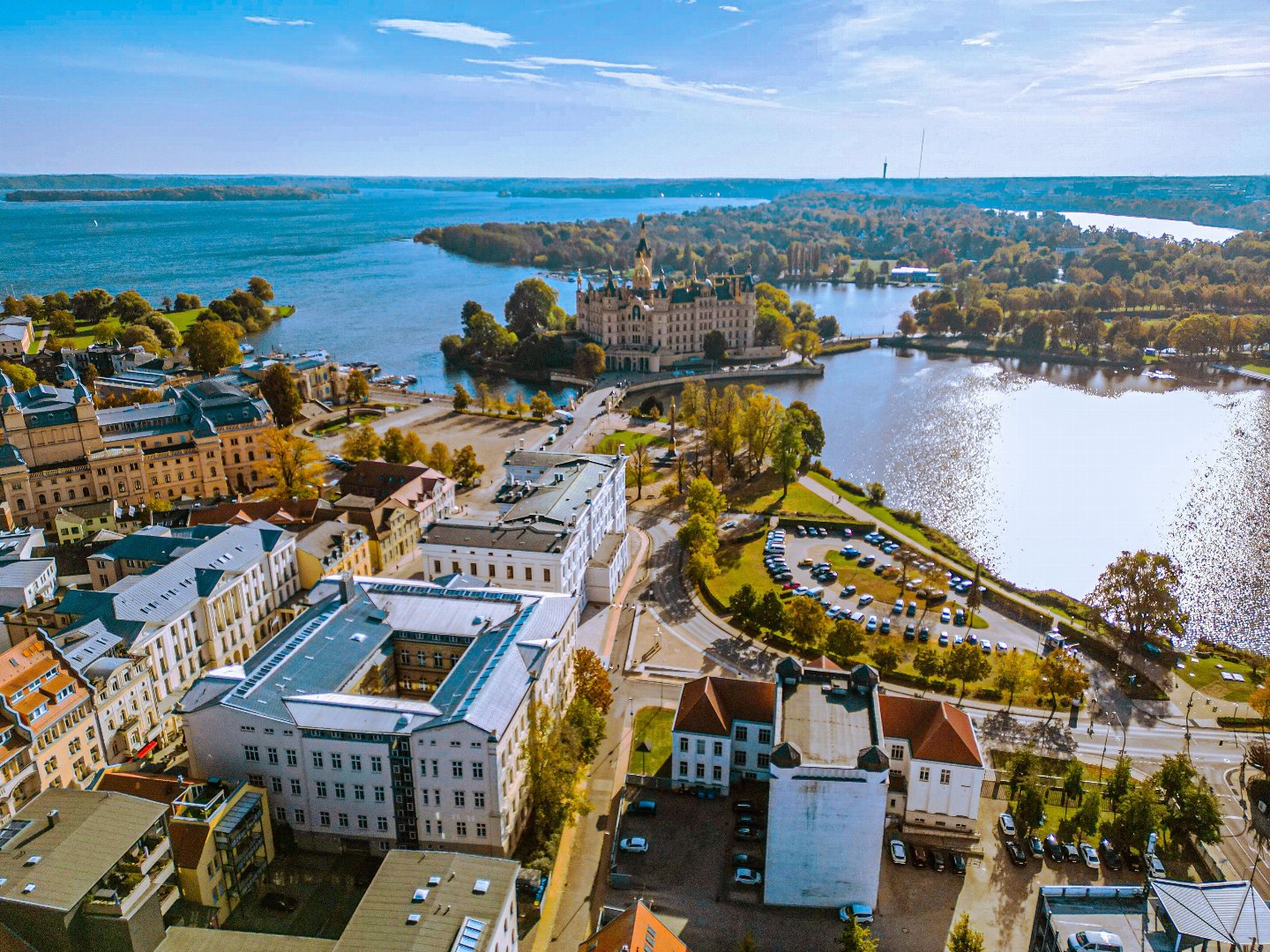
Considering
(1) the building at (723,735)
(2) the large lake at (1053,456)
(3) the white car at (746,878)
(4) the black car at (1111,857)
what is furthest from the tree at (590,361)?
(4) the black car at (1111,857)

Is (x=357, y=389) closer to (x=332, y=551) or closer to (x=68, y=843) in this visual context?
(x=332, y=551)

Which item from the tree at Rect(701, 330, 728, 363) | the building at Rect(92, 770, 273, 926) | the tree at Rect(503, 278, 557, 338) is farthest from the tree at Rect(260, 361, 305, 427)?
the building at Rect(92, 770, 273, 926)

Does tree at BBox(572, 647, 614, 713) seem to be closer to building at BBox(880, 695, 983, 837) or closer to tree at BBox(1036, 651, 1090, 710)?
building at BBox(880, 695, 983, 837)

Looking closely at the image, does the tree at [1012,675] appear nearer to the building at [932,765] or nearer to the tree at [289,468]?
the building at [932,765]

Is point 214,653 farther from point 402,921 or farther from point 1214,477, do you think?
point 1214,477

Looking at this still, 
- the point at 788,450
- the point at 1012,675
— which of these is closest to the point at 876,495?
the point at 788,450

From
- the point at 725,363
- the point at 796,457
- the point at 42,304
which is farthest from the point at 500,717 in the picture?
the point at 42,304
